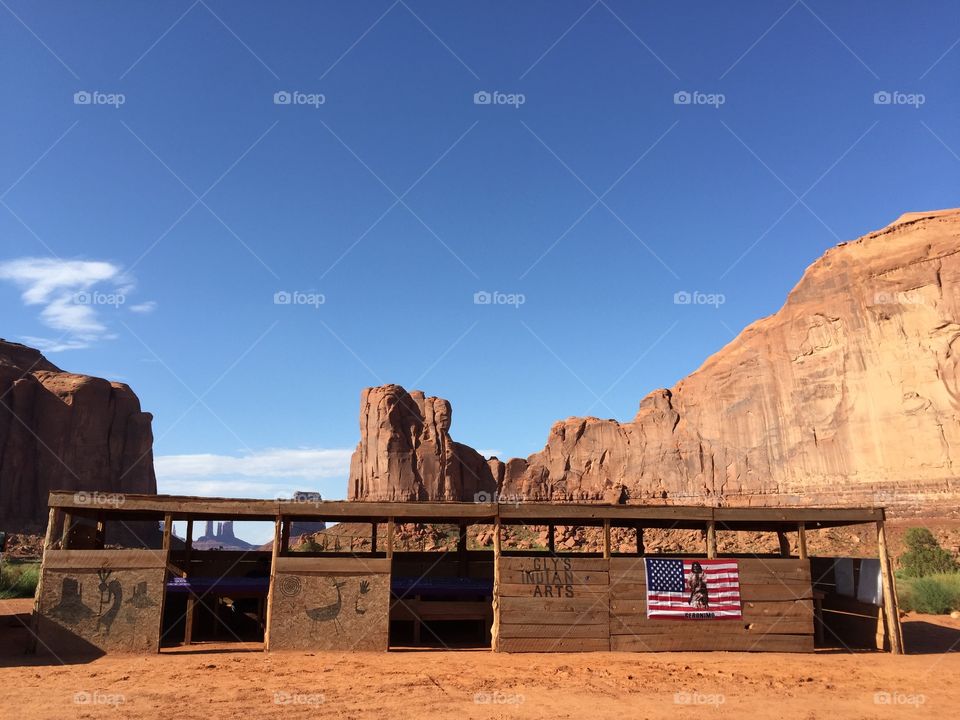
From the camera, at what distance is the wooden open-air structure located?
14.4 meters

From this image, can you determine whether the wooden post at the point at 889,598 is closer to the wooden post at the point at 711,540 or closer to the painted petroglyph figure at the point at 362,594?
the wooden post at the point at 711,540

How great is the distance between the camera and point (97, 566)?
14453 mm

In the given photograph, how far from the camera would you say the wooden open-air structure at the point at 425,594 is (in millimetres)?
14352

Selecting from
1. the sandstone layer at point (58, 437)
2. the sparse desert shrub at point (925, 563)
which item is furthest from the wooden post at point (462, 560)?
the sandstone layer at point (58, 437)

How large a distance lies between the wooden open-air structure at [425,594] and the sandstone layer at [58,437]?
4872 centimetres

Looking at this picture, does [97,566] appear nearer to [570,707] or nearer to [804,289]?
[570,707]

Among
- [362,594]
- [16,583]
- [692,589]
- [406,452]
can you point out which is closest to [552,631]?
[692,589]

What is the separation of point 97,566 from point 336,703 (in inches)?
287

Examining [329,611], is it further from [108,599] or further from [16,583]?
[16,583]

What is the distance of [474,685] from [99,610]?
8562 mm

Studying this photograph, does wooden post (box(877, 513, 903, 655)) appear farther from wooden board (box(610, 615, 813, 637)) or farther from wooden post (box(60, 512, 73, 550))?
wooden post (box(60, 512, 73, 550))

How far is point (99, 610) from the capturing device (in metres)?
14.3

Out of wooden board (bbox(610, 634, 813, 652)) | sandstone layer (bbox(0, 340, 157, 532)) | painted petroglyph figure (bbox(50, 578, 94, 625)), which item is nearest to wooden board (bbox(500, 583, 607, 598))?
wooden board (bbox(610, 634, 813, 652))

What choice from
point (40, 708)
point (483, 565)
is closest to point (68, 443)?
point (483, 565)
